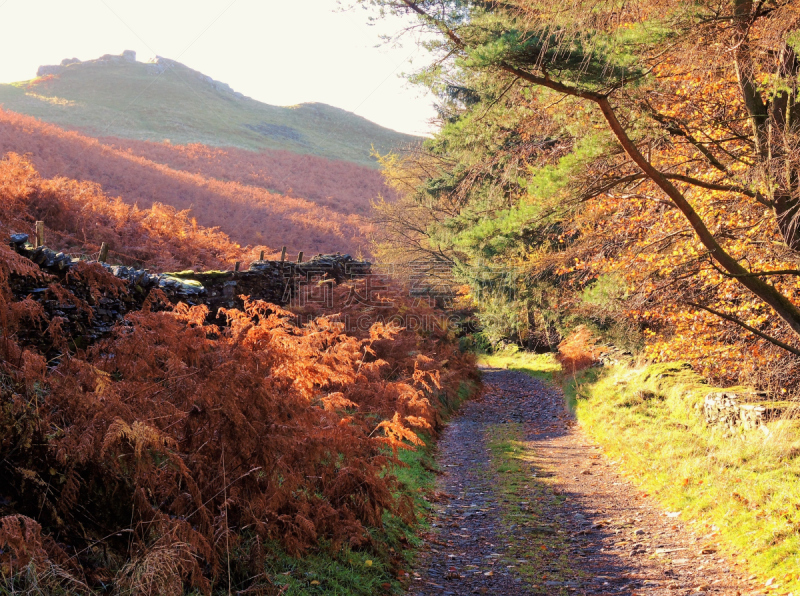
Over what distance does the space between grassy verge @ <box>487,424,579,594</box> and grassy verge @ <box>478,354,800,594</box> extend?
146 centimetres

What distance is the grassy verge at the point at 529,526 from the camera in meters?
5.37

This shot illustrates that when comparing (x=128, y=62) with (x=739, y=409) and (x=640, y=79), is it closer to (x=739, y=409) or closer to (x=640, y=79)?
(x=640, y=79)

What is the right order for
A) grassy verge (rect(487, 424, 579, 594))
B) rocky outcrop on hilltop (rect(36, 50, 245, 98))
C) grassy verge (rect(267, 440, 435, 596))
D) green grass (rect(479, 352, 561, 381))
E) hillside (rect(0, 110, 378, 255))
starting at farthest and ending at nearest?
rocky outcrop on hilltop (rect(36, 50, 245, 98)) → hillside (rect(0, 110, 378, 255)) → green grass (rect(479, 352, 561, 381)) → grassy verge (rect(487, 424, 579, 594)) → grassy verge (rect(267, 440, 435, 596))

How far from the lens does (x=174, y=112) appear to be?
5334cm

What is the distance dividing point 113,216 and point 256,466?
13.7m

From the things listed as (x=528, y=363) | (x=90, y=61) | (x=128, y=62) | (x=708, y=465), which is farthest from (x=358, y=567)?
(x=128, y=62)

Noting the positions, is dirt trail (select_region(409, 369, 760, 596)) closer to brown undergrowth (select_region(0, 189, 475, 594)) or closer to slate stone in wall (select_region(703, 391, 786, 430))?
brown undergrowth (select_region(0, 189, 475, 594))

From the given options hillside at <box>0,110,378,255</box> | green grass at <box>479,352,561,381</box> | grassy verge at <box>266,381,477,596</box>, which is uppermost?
hillside at <box>0,110,378,255</box>

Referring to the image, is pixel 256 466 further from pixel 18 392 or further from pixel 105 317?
pixel 105 317

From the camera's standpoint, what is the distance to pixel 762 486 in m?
6.17

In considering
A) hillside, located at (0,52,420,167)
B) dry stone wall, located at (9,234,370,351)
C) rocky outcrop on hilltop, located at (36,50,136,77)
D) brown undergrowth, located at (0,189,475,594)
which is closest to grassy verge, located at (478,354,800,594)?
brown undergrowth, located at (0,189,475,594)

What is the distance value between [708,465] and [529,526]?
102 inches

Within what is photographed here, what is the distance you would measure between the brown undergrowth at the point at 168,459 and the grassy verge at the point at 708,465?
3.33 metres

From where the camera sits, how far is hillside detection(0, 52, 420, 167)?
148 feet
